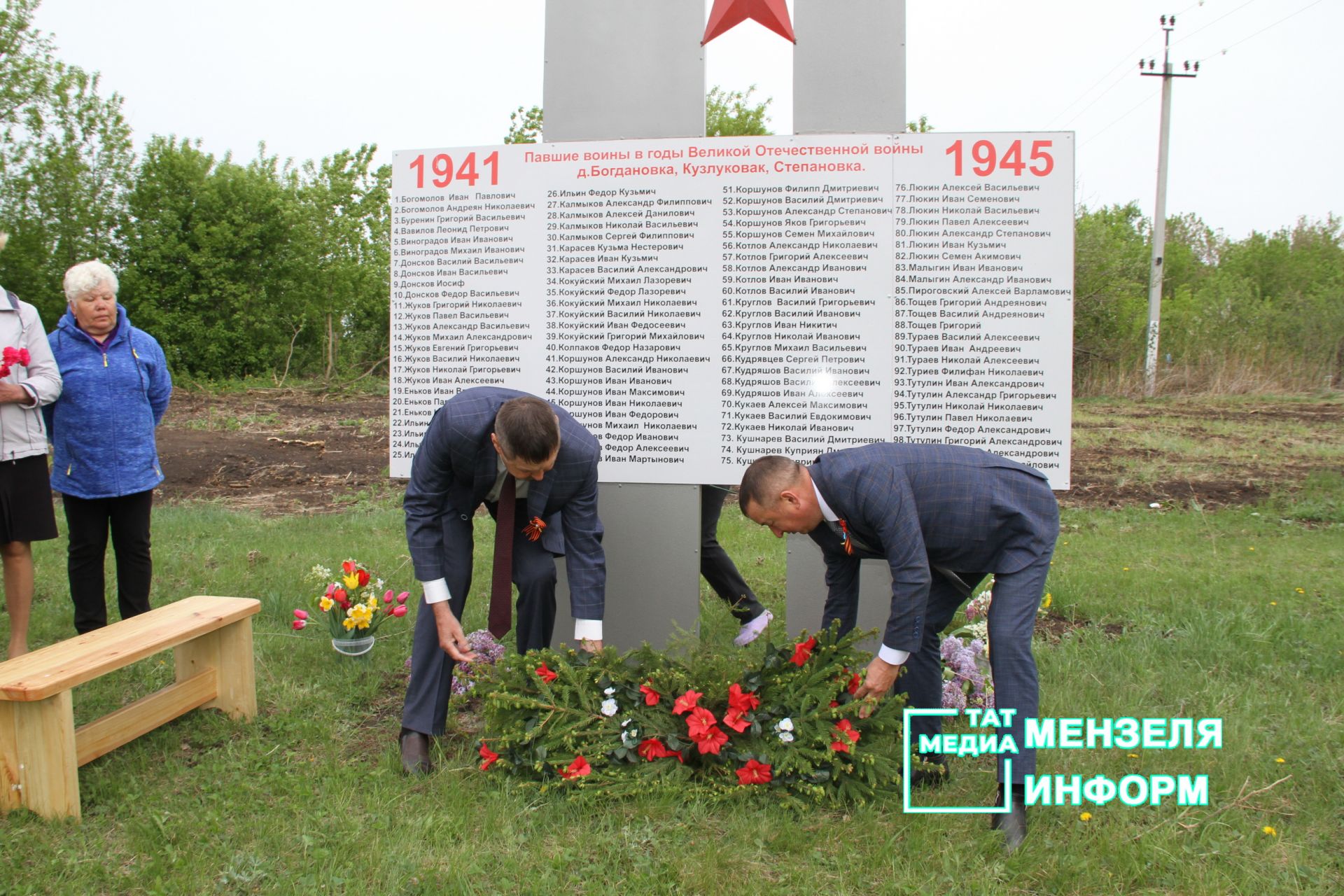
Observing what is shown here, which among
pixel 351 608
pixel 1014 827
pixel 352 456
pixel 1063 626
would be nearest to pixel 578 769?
pixel 1014 827

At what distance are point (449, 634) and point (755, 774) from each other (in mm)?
1198

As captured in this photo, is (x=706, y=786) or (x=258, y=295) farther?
(x=258, y=295)

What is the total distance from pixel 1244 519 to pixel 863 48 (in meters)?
6.12

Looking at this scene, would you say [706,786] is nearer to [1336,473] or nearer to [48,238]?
[1336,473]

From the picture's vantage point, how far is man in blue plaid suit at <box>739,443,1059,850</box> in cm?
284

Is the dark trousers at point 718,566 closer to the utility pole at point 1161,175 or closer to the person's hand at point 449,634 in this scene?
the person's hand at point 449,634

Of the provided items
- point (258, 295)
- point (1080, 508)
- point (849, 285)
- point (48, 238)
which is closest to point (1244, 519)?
point (1080, 508)

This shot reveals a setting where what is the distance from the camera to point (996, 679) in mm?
2934

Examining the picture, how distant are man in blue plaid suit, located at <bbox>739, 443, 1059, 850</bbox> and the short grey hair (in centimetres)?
311

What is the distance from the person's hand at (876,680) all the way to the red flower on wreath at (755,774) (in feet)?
1.22

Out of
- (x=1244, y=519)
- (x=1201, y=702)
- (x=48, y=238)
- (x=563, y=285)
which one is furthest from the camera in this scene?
(x=48, y=238)

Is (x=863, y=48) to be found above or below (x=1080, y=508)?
above

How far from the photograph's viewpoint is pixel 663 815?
2.98m

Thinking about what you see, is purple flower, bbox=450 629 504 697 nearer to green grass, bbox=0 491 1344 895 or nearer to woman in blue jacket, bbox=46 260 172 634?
green grass, bbox=0 491 1344 895
